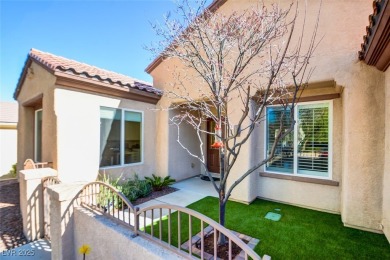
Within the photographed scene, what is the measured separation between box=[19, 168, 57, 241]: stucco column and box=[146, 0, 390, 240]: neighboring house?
5.42 m

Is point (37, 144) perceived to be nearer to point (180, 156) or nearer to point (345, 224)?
point (180, 156)

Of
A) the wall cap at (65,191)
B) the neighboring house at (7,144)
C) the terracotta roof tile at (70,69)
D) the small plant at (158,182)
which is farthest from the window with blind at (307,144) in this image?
the neighboring house at (7,144)

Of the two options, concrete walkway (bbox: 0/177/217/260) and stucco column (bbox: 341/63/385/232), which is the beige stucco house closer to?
stucco column (bbox: 341/63/385/232)

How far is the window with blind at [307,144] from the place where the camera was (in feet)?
18.6

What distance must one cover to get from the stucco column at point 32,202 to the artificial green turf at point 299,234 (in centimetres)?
298

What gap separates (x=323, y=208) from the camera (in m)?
5.56

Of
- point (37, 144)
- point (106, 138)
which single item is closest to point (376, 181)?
point (106, 138)

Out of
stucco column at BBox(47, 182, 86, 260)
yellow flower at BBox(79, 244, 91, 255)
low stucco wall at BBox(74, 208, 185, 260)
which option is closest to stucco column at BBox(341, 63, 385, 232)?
low stucco wall at BBox(74, 208, 185, 260)

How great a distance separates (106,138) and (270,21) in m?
6.22

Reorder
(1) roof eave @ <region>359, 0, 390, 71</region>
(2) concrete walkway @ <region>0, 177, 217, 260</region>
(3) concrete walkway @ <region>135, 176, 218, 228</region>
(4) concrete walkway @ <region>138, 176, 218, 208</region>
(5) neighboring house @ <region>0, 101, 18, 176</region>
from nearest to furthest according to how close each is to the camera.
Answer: (1) roof eave @ <region>359, 0, 390, 71</region>, (2) concrete walkway @ <region>0, 177, 217, 260</region>, (3) concrete walkway @ <region>135, 176, 218, 228</region>, (4) concrete walkway @ <region>138, 176, 218, 208</region>, (5) neighboring house @ <region>0, 101, 18, 176</region>

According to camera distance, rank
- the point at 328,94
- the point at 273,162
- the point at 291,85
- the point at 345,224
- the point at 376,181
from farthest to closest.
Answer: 1. the point at 273,162
2. the point at 328,94
3. the point at 291,85
4. the point at 345,224
5. the point at 376,181

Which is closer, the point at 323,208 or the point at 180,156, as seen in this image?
the point at 323,208

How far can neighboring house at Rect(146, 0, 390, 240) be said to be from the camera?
4102 mm

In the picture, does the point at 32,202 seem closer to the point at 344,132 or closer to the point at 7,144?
the point at 344,132
